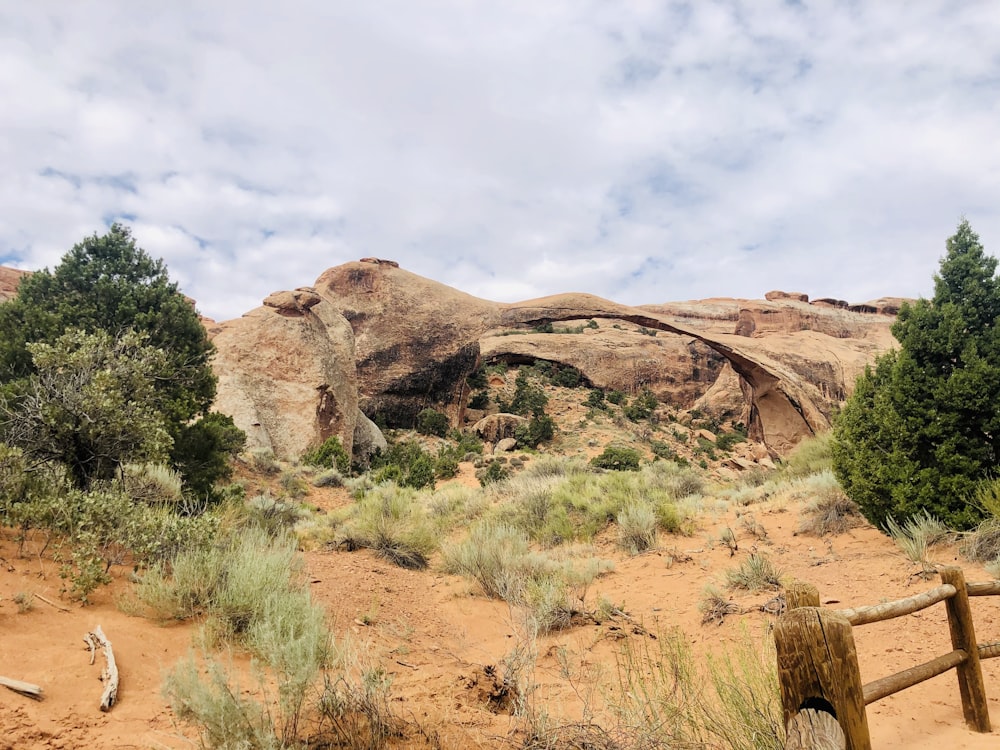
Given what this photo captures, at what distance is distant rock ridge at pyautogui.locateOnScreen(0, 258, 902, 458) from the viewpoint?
61.1ft

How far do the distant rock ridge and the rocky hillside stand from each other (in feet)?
0.19

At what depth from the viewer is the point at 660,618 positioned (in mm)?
5344

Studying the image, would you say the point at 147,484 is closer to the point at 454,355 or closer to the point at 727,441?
the point at 454,355

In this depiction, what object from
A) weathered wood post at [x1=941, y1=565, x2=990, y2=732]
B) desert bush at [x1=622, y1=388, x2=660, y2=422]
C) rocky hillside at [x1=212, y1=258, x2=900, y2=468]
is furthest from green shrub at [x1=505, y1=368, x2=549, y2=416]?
weathered wood post at [x1=941, y1=565, x2=990, y2=732]

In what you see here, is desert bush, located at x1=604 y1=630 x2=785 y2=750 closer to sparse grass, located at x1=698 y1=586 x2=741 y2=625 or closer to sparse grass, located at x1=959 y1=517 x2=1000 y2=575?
sparse grass, located at x1=698 y1=586 x2=741 y2=625

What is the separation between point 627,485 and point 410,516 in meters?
4.27

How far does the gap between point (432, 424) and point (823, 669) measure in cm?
2293

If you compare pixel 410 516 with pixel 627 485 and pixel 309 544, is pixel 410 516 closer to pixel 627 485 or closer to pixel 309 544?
pixel 309 544

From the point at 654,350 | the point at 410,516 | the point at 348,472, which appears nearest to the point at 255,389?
the point at 348,472

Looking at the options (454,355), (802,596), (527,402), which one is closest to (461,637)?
(802,596)

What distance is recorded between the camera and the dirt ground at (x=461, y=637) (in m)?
2.63

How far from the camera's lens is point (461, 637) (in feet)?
16.1

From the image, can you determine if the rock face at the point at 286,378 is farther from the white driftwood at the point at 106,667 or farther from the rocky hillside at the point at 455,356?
the white driftwood at the point at 106,667

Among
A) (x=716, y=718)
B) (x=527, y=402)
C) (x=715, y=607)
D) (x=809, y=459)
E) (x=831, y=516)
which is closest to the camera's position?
(x=716, y=718)
